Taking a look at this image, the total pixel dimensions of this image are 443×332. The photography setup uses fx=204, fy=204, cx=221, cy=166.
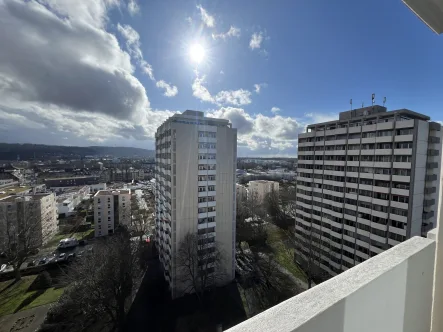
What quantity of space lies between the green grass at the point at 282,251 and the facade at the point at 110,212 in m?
17.1

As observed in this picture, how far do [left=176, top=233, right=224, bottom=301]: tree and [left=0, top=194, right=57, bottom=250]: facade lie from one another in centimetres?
1248

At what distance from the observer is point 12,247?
14.6 metres

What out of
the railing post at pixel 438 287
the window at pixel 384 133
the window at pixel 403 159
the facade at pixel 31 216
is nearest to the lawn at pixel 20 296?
the facade at pixel 31 216

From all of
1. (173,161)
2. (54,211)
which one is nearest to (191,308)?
(173,161)

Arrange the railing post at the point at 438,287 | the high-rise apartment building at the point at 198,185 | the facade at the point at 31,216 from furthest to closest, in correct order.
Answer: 1. the facade at the point at 31,216
2. the high-rise apartment building at the point at 198,185
3. the railing post at the point at 438,287

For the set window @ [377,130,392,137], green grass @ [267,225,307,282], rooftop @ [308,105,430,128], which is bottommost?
green grass @ [267,225,307,282]

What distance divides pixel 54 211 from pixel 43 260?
882 centimetres

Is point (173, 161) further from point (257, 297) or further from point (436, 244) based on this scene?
point (436, 244)

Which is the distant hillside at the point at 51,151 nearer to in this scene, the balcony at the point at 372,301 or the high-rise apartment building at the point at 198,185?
the high-rise apartment building at the point at 198,185

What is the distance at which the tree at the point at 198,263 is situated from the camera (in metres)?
12.6

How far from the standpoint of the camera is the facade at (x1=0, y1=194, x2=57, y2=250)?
15.6 meters

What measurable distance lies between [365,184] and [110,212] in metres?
25.6

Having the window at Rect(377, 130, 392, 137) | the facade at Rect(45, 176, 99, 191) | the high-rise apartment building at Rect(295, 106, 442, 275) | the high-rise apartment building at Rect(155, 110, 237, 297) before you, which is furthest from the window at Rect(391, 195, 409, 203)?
the facade at Rect(45, 176, 99, 191)

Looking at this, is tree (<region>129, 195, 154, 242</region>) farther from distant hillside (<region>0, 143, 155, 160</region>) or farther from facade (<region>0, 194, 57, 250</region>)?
distant hillside (<region>0, 143, 155, 160</region>)
